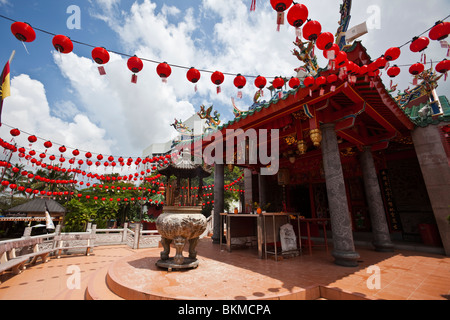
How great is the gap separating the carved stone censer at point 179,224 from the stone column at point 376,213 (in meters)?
6.01

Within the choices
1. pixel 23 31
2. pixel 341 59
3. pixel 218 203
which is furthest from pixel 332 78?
pixel 23 31

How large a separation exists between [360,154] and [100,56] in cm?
894

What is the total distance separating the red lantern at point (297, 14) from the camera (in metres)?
3.43

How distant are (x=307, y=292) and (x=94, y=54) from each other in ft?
20.9

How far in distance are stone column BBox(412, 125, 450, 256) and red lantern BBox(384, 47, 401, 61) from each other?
410 centimetres

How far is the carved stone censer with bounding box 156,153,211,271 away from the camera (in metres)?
4.69

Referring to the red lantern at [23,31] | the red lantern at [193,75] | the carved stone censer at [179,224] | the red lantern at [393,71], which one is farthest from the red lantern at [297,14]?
the red lantern at [23,31]

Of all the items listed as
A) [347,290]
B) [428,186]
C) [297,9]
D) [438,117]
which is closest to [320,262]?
[347,290]

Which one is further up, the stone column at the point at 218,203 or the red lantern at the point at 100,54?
the red lantern at the point at 100,54

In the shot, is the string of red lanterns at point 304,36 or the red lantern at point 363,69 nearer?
the string of red lanterns at point 304,36

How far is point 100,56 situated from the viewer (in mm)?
4359

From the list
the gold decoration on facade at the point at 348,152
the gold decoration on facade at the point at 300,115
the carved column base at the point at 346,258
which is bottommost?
the carved column base at the point at 346,258

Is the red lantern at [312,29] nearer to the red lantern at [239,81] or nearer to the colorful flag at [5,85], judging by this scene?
the red lantern at [239,81]
